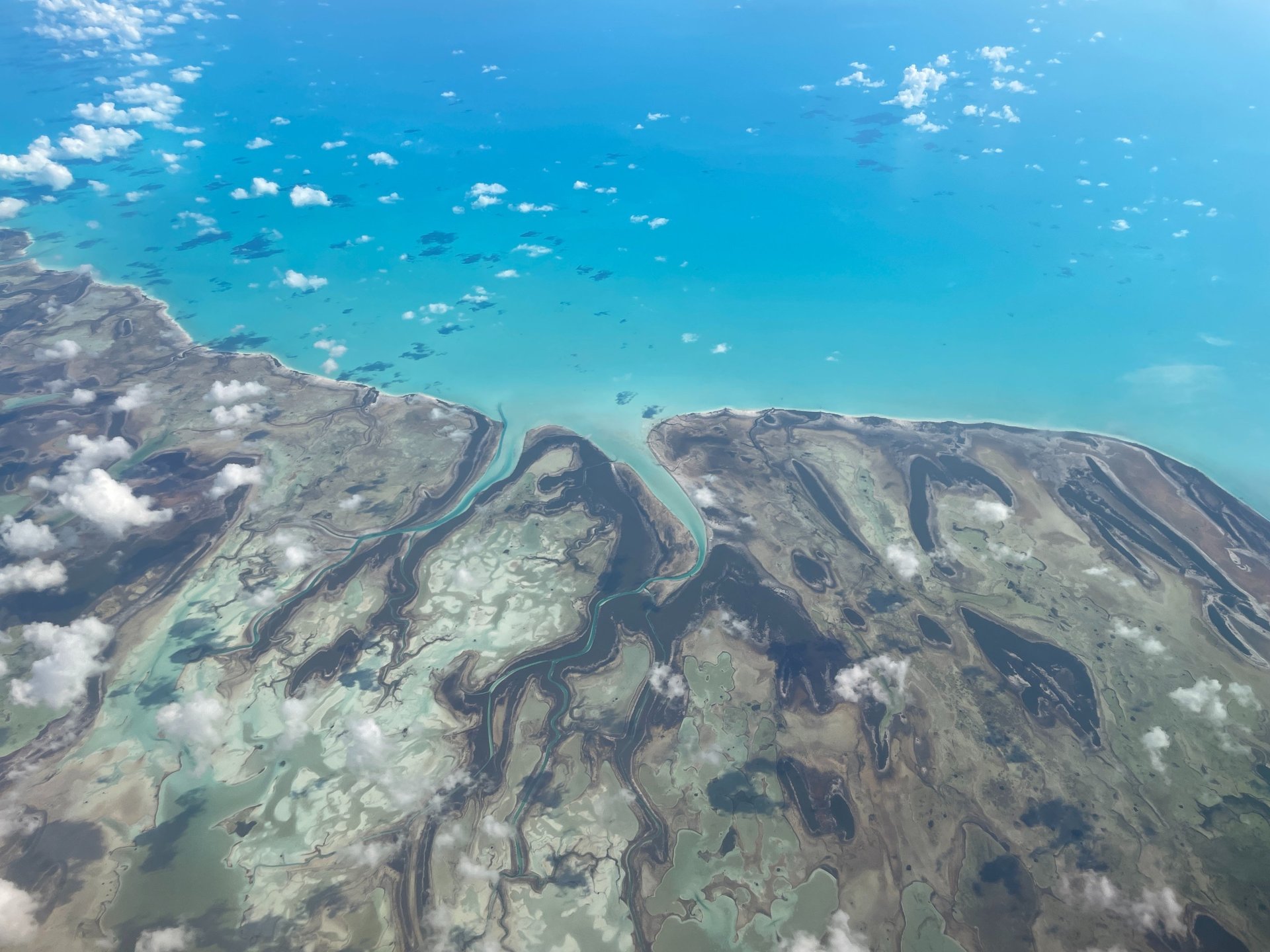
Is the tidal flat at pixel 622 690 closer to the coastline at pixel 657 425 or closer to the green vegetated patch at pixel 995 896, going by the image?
the green vegetated patch at pixel 995 896

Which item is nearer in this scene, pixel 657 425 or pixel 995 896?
pixel 995 896

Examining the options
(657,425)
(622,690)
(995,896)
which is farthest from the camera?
(657,425)

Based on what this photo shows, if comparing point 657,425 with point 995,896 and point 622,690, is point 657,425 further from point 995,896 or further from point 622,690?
point 995,896

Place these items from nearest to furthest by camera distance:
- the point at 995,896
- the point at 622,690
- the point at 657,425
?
the point at 995,896 → the point at 622,690 → the point at 657,425

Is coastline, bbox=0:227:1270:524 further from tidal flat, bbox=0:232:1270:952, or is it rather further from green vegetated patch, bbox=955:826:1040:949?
green vegetated patch, bbox=955:826:1040:949

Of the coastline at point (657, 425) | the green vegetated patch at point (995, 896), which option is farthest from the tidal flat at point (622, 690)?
the coastline at point (657, 425)

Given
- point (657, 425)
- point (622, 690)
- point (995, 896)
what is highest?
point (995, 896)

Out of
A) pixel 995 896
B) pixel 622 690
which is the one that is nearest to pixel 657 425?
pixel 622 690

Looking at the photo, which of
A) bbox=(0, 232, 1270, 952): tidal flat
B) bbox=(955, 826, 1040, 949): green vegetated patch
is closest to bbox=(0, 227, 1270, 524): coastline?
bbox=(0, 232, 1270, 952): tidal flat
